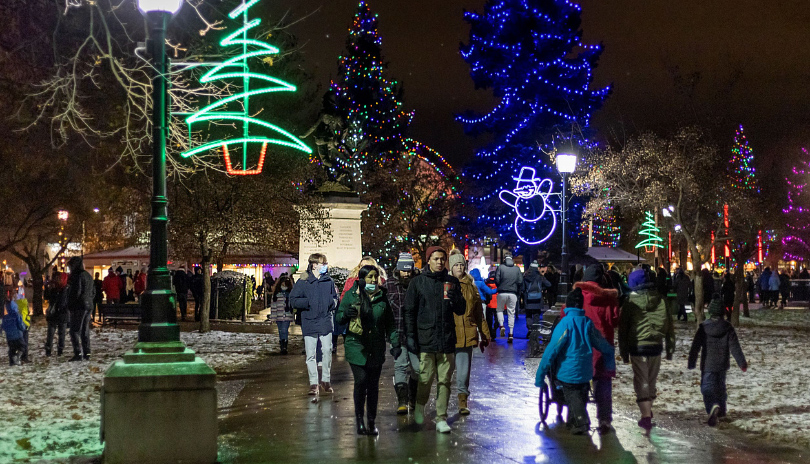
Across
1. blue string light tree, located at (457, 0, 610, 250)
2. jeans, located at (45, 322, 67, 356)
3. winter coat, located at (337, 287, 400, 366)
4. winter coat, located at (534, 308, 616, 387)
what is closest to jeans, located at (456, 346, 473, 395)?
winter coat, located at (337, 287, 400, 366)

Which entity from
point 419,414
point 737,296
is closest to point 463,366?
point 419,414

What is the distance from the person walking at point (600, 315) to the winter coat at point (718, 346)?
3.01ft

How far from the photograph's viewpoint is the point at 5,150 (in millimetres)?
23016

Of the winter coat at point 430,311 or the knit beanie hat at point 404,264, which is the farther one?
the knit beanie hat at point 404,264

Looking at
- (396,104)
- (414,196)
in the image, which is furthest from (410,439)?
(396,104)

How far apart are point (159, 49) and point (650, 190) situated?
19.9m

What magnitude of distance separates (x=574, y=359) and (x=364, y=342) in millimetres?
2086

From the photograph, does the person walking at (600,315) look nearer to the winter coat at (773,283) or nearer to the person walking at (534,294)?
the person walking at (534,294)

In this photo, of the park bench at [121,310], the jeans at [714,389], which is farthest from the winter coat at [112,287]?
the jeans at [714,389]

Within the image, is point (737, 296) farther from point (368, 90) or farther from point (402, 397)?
point (368, 90)

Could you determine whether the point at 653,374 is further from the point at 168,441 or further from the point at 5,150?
the point at 5,150

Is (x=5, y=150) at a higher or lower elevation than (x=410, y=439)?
higher

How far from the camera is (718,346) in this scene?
31.4ft

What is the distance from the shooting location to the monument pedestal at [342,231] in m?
26.3
